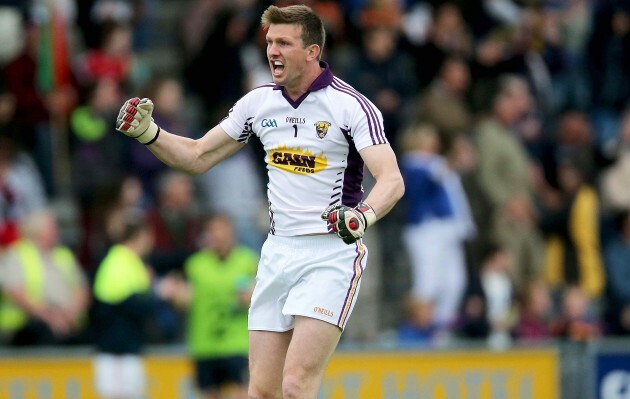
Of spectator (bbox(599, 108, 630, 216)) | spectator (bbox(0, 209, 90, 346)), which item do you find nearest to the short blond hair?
spectator (bbox(0, 209, 90, 346))

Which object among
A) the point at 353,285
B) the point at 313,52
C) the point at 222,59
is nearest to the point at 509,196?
the point at 222,59

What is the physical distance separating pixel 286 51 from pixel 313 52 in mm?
188

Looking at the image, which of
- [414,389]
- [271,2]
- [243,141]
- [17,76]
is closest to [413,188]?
[414,389]

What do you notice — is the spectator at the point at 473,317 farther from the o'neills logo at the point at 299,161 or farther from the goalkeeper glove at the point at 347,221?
the goalkeeper glove at the point at 347,221

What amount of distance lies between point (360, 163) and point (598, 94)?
33.7 ft

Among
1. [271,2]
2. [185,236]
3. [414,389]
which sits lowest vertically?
[414,389]

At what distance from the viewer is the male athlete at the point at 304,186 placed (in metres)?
8.38

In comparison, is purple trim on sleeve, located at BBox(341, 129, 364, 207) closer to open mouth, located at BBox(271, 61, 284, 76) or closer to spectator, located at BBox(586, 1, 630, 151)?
open mouth, located at BBox(271, 61, 284, 76)

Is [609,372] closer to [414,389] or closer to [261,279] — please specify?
[414,389]

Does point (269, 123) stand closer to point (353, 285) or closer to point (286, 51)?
point (286, 51)

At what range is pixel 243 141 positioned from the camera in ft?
29.4

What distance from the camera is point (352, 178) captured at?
8.69 metres

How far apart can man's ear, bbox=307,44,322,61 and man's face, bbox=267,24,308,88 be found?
0.03m

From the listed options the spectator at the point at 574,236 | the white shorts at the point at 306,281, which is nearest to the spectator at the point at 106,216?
the spectator at the point at 574,236
